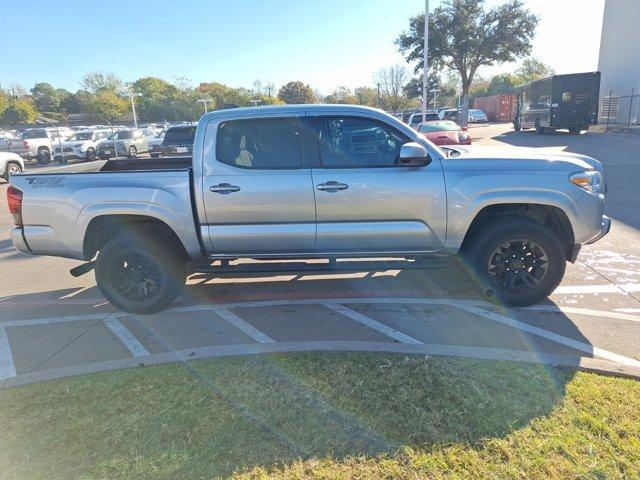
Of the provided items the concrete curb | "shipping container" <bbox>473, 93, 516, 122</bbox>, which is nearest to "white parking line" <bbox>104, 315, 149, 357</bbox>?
the concrete curb

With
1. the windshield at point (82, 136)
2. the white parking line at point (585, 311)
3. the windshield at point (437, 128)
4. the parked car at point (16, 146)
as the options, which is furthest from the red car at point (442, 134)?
the parked car at point (16, 146)

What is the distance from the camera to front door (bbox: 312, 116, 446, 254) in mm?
4105

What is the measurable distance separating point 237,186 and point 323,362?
1.84 metres

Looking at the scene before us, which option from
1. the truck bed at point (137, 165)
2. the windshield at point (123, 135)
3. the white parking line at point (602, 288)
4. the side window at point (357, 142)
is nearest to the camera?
the side window at point (357, 142)

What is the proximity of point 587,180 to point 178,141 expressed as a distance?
1328cm

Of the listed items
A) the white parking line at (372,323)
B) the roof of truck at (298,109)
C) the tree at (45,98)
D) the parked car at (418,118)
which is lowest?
the white parking line at (372,323)

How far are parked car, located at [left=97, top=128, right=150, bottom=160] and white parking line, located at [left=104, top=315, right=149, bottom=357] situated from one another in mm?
20683

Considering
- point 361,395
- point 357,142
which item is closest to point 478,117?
point 357,142

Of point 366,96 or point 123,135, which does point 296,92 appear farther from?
point 123,135

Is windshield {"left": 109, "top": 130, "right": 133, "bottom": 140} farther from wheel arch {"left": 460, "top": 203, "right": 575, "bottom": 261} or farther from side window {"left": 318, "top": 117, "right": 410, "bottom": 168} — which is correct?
wheel arch {"left": 460, "top": 203, "right": 575, "bottom": 261}

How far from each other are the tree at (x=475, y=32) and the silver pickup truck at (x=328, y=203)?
32.7 metres

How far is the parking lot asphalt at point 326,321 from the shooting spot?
11.9 feet

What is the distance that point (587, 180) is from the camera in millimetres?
4039

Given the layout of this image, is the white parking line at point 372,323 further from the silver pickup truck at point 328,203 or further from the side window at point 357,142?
the side window at point 357,142
